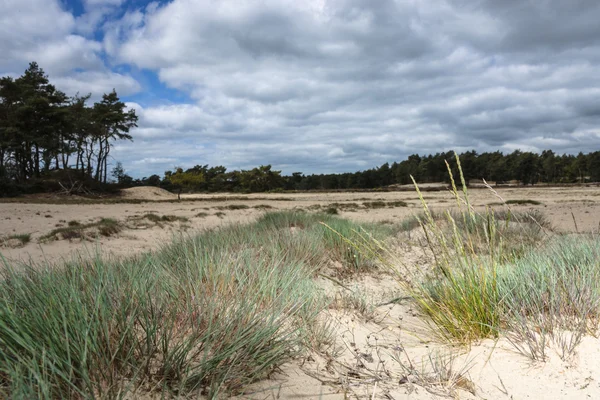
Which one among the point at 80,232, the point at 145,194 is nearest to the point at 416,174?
the point at 145,194

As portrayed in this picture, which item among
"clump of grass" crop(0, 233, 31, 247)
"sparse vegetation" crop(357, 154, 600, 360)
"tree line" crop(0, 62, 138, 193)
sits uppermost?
"tree line" crop(0, 62, 138, 193)

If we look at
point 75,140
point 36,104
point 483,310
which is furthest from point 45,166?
point 483,310

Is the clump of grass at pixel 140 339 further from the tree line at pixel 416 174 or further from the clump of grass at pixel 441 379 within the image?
the tree line at pixel 416 174

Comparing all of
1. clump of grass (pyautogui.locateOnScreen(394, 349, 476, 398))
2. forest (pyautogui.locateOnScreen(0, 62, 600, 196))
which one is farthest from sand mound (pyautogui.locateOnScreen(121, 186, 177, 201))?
clump of grass (pyautogui.locateOnScreen(394, 349, 476, 398))

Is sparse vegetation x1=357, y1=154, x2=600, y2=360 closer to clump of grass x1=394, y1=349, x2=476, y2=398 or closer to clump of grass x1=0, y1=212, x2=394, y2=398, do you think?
clump of grass x1=394, y1=349, x2=476, y2=398

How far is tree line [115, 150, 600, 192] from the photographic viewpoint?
55.0 metres

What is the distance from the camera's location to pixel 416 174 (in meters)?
52.6

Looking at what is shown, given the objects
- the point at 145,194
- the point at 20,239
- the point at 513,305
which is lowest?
the point at 20,239

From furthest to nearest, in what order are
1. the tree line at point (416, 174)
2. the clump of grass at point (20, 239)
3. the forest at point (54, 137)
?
the tree line at point (416, 174) → the forest at point (54, 137) → the clump of grass at point (20, 239)

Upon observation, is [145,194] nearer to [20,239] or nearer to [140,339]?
[20,239]

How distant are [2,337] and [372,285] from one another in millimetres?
3722

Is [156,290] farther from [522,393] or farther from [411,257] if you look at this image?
[411,257]

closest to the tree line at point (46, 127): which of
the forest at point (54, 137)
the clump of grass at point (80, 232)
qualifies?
the forest at point (54, 137)

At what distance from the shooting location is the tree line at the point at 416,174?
5500 cm
